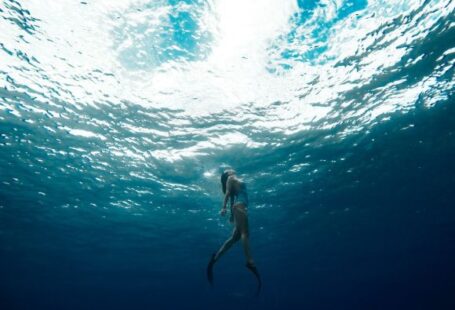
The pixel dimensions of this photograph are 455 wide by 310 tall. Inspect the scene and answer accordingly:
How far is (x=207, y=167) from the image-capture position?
19.3m

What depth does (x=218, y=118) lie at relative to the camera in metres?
14.8

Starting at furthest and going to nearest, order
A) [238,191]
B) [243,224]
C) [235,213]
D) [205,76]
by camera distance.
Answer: [205,76]
[238,191]
[235,213]
[243,224]

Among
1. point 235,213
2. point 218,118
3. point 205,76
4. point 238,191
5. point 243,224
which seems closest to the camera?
point 243,224

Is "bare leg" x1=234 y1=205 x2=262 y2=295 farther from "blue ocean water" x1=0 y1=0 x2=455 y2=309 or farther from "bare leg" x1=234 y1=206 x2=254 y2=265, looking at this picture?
"blue ocean water" x1=0 y1=0 x2=455 y2=309

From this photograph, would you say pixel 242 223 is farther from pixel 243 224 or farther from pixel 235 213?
pixel 235 213

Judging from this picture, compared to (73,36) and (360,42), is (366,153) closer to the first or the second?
(360,42)

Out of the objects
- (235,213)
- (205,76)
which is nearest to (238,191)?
(235,213)

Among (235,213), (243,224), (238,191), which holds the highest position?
(238,191)

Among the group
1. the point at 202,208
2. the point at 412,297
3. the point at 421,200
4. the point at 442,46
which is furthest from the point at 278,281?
the point at 412,297

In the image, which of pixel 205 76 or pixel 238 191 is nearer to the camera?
pixel 238 191

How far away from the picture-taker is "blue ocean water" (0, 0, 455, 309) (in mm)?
10211

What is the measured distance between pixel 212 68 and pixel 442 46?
8.97 m

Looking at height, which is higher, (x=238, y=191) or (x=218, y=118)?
(x=218, y=118)

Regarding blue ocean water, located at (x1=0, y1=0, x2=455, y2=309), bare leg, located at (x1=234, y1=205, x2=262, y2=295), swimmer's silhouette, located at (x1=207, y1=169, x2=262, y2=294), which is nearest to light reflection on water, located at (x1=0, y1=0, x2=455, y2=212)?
blue ocean water, located at (x1=0, y1=0, x2=455, y2=309)
